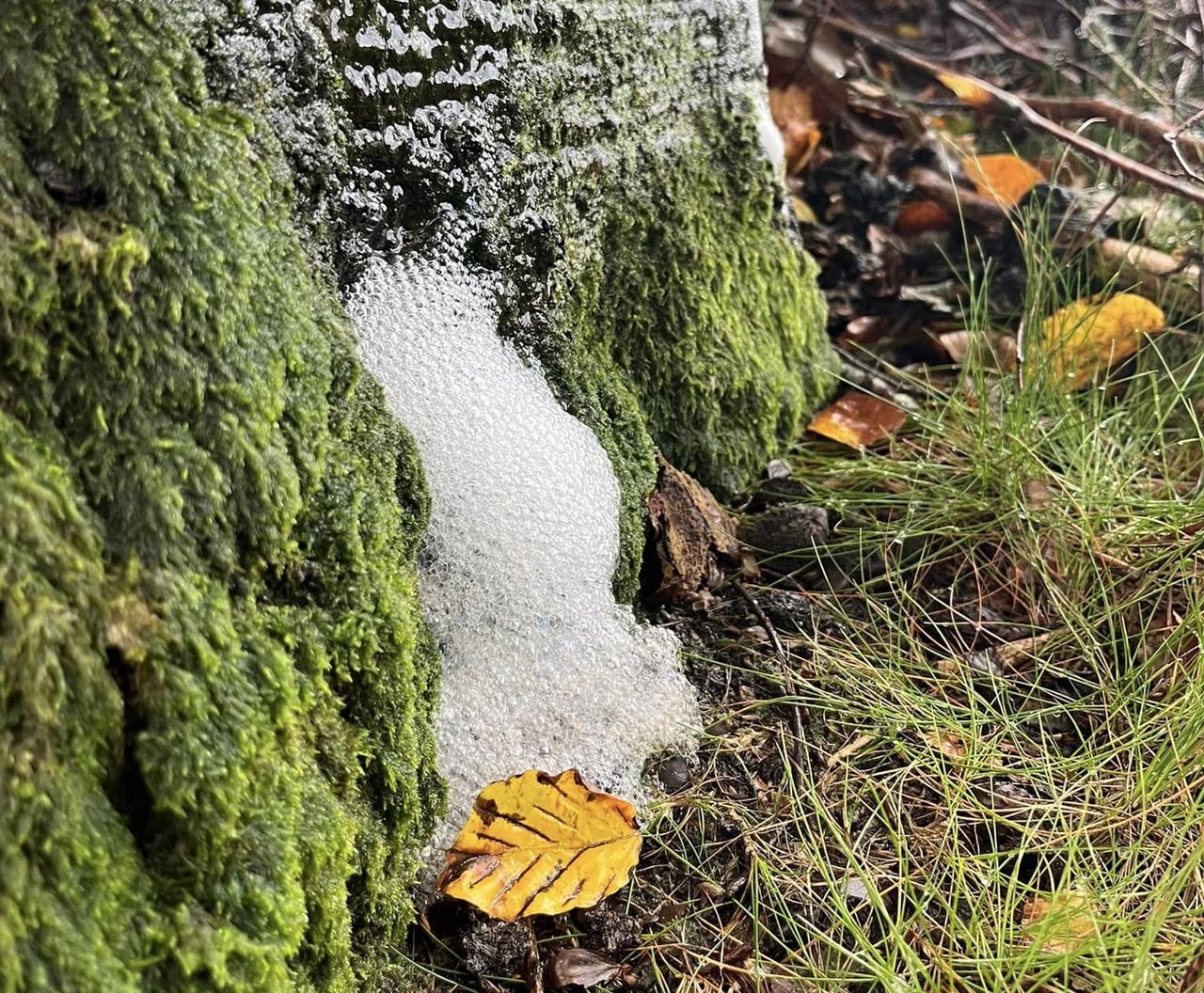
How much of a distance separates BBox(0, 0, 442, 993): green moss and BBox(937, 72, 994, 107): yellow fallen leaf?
2.11m

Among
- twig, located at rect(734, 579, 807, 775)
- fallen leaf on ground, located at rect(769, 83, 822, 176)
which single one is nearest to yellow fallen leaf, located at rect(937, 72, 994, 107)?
fallen leaf on ground, located at rect(769, 83, 822, 176)

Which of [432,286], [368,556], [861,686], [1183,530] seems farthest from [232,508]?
[1183,530]

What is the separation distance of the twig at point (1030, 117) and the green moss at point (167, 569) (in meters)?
1.62

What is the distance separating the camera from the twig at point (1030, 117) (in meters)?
2.00

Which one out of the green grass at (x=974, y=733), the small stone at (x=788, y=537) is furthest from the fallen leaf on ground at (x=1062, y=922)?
the small stone at (x=788, y=537)

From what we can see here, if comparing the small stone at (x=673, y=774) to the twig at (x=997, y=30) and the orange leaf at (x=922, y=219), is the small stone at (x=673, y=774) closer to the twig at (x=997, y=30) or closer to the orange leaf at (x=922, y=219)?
the orange leaf at (x=922, y=219)

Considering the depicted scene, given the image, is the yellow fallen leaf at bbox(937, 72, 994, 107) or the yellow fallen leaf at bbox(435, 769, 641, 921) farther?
the yellow fallen leaf at bbox(937, 72, 994, 107)

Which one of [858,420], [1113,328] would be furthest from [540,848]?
[1113,328]

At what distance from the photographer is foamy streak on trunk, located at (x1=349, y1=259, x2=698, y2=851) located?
4.40 feet

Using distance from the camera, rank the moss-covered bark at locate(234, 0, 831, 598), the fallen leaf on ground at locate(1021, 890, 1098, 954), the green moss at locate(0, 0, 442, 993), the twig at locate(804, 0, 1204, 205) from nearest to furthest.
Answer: the green moss at locate(0, 0, 442, 993), the fallen leaf on ground at locate(1021, 890, 1098, 954), the moss-covered bark at locate(234, 0, 831, 598), the twig at locate(804, 0, 1204, 205)

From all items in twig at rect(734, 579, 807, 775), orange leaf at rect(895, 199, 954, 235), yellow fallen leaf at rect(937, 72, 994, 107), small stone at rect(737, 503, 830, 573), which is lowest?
twig at rect(734, 579, 807, 775)

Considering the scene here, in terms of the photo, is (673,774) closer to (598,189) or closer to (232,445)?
(232,445)

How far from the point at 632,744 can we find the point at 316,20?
99 centimetres

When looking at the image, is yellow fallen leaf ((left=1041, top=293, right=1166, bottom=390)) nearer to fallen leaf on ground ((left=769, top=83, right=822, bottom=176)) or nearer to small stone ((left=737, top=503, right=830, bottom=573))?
small stone ((left=737, top=503, right=830, bottom=573))
